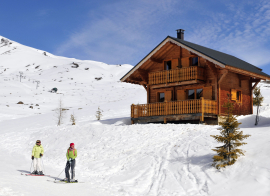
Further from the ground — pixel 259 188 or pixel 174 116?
pixel 174 116

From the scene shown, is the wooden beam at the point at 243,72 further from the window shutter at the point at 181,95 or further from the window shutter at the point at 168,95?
the window shutter at the point at 168,95

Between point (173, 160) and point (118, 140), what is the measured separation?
5488 mm

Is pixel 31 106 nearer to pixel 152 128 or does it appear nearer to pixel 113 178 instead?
pixel 152 128

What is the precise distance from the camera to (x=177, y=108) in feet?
70.2

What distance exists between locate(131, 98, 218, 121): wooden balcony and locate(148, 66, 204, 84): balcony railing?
6.08 feet

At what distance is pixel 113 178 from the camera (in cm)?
1241

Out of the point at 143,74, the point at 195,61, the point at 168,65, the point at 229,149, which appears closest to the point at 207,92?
the point at 195,61

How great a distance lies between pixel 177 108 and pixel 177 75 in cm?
261

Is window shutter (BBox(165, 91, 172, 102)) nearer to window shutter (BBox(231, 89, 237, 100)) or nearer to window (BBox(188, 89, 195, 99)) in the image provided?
window (BBox(188, 89, 195, 99))

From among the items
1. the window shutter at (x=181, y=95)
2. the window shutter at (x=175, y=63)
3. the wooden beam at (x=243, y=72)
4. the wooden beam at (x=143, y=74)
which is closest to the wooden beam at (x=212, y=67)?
the wooden beam at (x=243, y=72)

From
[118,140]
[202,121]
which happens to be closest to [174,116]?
[202,121]

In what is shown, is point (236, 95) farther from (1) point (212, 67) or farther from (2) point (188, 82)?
(2) point (188, 82)

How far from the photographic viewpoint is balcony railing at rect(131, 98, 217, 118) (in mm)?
20516

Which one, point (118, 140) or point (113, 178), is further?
point (118, 140)
